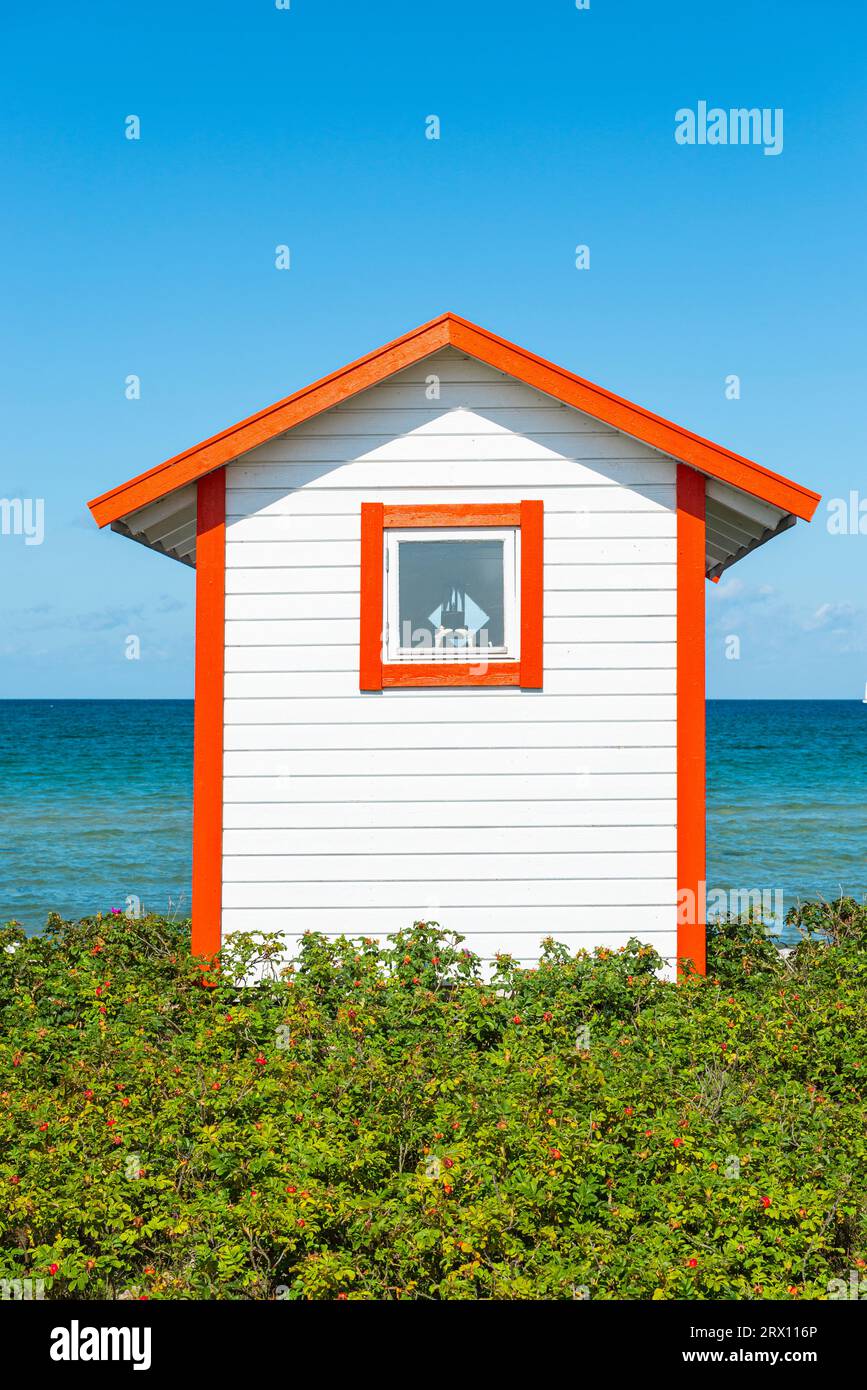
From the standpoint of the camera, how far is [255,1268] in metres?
4.60

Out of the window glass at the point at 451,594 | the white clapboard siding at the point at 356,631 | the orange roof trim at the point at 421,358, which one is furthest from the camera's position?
the window glass at the point at 451,594

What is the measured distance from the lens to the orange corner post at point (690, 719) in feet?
26.7

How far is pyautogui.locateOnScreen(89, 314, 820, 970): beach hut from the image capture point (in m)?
8.11

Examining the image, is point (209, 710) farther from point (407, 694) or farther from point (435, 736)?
point (435, 736)

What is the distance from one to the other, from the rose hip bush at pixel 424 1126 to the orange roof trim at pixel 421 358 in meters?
3.40

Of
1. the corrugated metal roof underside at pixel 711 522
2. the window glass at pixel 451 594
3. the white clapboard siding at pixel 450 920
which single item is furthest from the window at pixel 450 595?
the white clapboard siding at pixel 450 920

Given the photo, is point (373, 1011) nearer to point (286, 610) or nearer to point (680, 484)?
point (286, 610)

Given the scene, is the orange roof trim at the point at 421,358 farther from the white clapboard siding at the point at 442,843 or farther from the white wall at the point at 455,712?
the white clapboard siding at the point at 442,843

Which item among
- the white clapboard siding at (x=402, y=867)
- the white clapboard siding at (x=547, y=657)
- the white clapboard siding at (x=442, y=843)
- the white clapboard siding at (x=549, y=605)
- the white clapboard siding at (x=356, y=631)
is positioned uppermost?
the white clapboard siding at (x=549, y=605)

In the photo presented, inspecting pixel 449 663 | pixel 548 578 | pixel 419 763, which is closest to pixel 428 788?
pixel 419 763

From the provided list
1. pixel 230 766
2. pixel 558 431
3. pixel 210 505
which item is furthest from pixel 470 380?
pixel 230 766

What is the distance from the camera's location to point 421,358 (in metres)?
8.10
